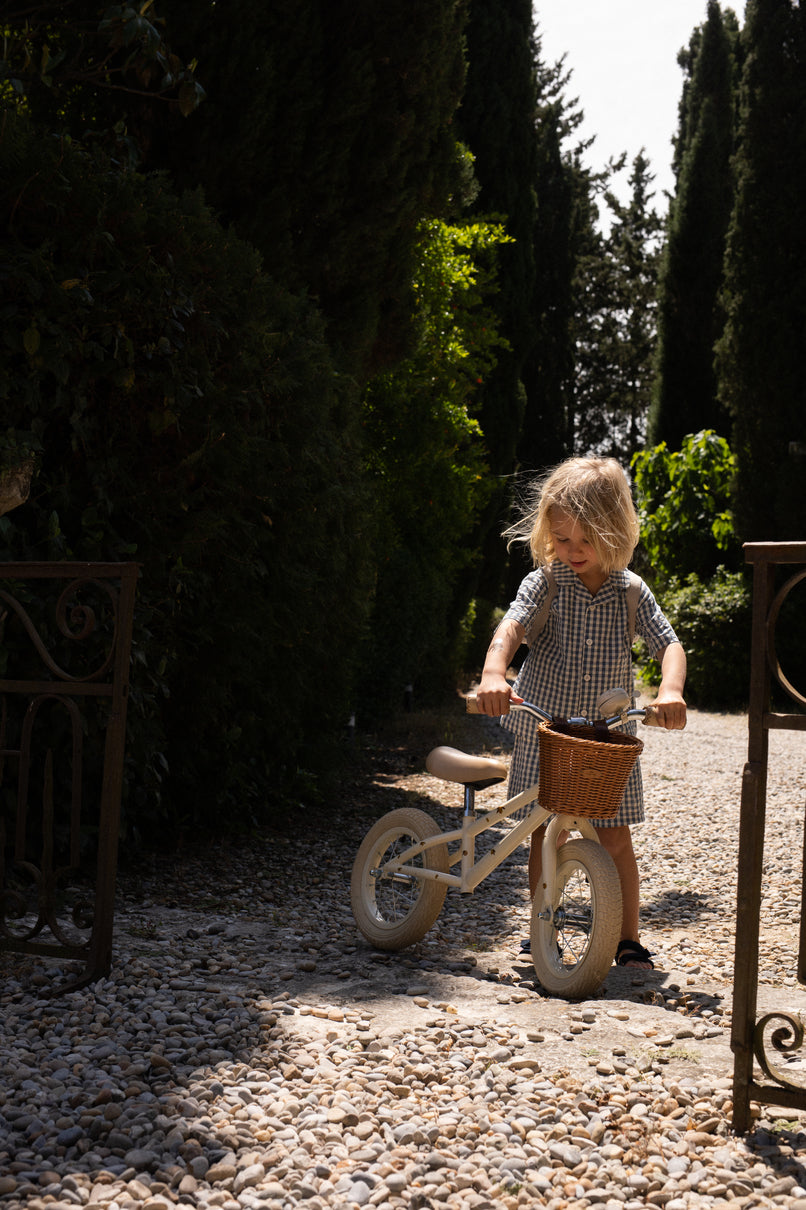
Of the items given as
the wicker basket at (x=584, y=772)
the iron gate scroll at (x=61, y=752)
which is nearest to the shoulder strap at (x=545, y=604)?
the wicker basket at (x=584, y=772)

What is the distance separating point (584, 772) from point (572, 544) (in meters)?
0.85

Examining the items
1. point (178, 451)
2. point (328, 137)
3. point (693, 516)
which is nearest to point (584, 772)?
point (178, 451)

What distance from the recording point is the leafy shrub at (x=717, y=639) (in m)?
12.8

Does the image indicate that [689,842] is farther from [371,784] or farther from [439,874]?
[439,874]

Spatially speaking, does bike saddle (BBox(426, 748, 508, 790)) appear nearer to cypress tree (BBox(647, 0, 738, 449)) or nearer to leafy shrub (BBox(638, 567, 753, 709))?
leafy shrub (BBox(638, 567, 753, 709))

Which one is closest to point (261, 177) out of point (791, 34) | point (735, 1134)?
point (735, 1134)

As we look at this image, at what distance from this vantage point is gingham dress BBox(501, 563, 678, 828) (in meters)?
3.55

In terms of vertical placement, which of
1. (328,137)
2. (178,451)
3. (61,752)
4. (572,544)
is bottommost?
(61,752)

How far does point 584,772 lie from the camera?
2953mm

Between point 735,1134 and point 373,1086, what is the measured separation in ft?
2.48

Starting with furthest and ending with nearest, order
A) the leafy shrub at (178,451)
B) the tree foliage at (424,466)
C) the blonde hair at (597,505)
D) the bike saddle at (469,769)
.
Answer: the tree foliage at (424,466) < the leafy shrub at (178,451) < the blonde hair at (597,505) < the bike saddle at (469,769)

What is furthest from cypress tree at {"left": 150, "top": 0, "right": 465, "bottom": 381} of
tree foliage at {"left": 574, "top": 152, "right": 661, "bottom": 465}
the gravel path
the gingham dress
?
tree foliage at {"left": 574, "top": 152, "right": 661, "bottom": 465}

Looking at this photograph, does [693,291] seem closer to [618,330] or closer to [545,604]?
[618,330]

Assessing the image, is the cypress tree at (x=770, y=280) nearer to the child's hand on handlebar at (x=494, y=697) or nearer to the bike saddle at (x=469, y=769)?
the bike saddle at (x=469, y=769)
